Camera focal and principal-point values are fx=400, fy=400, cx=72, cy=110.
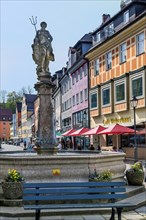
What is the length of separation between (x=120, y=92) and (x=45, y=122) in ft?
71.6

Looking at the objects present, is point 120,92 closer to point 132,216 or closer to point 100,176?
point 100,176

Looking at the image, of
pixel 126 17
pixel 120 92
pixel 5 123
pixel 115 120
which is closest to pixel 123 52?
pixel 126 17

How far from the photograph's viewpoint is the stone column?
1530 centimetres

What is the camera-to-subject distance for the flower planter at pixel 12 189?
390 inches

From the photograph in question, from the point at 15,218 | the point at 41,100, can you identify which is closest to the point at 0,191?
the point at 15,218

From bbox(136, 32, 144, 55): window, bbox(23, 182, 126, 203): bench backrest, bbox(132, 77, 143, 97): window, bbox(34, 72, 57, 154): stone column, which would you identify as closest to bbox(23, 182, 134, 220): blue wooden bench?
bbox(23, 182, 126, 203): bench backrest

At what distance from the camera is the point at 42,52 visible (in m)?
15.5

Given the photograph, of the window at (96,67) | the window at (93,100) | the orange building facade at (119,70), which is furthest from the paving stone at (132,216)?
the window at (96,67)

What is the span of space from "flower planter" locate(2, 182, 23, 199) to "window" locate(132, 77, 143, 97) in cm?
2330

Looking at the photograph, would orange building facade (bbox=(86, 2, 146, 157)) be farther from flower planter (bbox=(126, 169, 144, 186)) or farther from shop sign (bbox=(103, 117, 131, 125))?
flower planter (bbox=(126, 169, 144, 186))

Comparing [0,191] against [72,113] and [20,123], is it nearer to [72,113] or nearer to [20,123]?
[72,113]

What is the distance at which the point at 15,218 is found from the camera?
29.2 feet

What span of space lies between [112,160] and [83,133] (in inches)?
1009

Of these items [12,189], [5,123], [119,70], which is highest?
[5,123]
